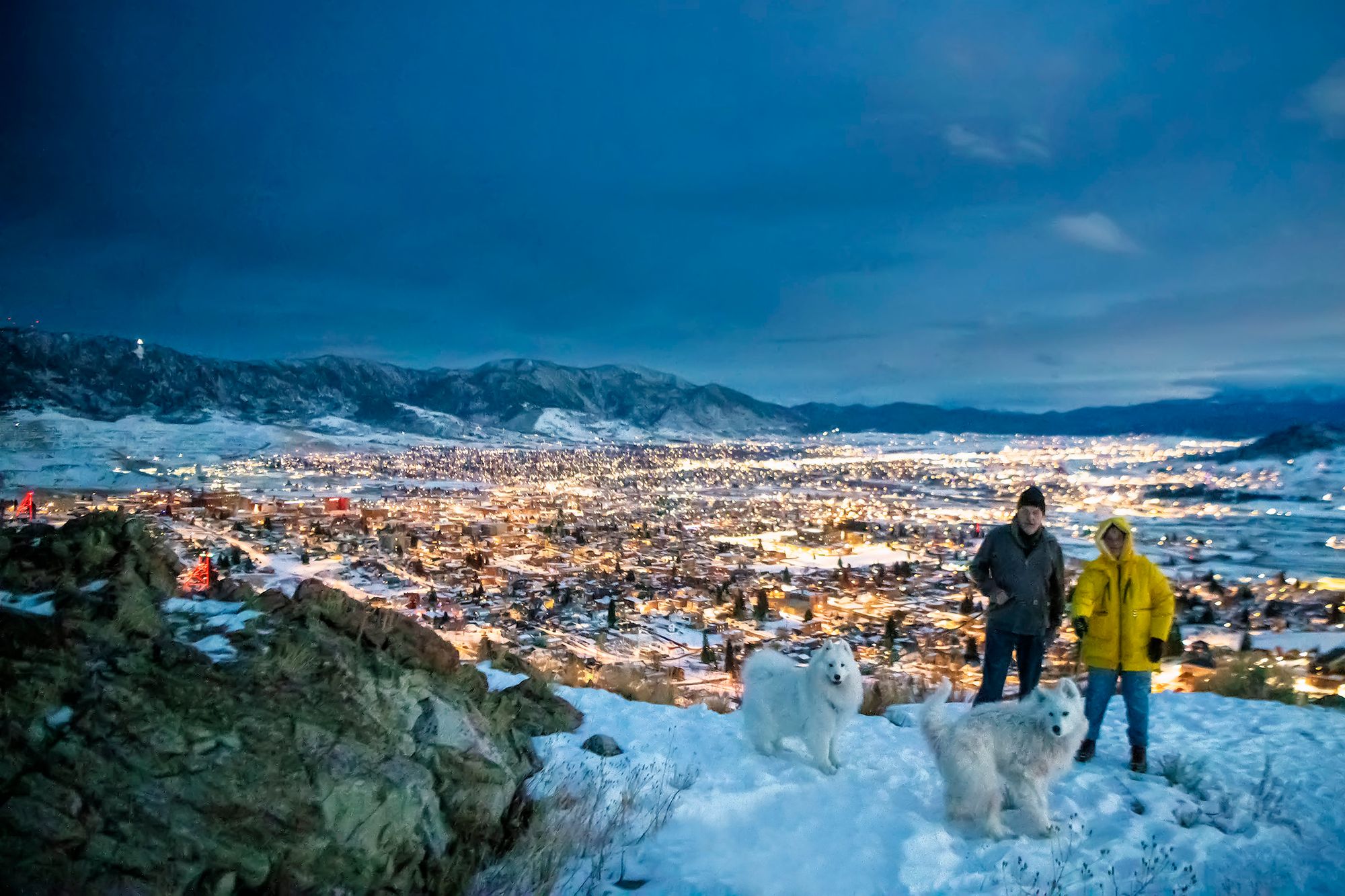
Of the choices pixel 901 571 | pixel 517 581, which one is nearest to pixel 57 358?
pixel 517 581

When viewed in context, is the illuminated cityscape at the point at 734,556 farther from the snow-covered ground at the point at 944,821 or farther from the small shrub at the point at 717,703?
the snow-covered ground at the point at 944,821

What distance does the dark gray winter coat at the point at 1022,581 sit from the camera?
254 inches

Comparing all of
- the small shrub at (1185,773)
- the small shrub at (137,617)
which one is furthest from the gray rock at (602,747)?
the small shrub at (1185,773)

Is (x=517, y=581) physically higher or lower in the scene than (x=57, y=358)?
lower

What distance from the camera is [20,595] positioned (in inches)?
170

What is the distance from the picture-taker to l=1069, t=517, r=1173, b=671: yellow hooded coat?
5.94m

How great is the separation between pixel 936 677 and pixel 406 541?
24596 millimetres

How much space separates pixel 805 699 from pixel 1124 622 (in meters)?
2.93

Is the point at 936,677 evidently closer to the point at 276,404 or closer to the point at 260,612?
the point at 260,612

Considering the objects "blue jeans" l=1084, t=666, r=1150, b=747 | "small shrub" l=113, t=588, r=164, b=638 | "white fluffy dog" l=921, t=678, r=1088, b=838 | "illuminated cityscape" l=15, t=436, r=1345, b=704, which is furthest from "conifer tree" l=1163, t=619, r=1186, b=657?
"small shrub" l=113, t=588, r=164, b=638

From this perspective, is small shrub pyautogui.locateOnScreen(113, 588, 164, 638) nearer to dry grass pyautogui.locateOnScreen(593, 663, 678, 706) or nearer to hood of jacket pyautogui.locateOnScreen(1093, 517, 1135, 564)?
dry grass pyautogui.locateOnScreen(593, 663, 678, 706)

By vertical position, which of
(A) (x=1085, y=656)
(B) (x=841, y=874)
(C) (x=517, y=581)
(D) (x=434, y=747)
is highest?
(A) (x=1085, y=656)

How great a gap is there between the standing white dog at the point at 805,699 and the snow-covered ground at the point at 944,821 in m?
0.24

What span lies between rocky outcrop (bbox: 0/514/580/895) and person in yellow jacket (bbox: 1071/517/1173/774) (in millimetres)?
5231
